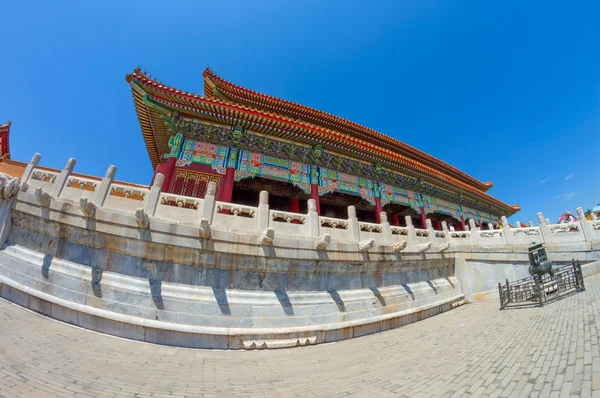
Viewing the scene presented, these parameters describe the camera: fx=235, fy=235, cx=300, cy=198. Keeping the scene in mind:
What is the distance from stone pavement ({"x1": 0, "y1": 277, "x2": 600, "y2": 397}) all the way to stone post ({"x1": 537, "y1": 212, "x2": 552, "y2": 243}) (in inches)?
271

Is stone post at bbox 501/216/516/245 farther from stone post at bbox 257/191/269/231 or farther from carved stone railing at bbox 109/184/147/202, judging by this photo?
carved stone railing at bbox 109/184/147/202

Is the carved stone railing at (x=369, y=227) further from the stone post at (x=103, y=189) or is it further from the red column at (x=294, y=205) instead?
the stone post at (x=103, y=189)

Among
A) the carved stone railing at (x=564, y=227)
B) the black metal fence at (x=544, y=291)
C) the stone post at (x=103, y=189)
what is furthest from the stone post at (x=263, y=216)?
the carved stone railing at (x=564, y=227)

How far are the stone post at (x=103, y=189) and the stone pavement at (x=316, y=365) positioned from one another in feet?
8.71

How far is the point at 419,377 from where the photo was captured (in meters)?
3.82

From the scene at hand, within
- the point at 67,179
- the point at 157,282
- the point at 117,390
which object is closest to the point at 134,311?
the point at 157,282

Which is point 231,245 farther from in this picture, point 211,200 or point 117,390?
point 117,390

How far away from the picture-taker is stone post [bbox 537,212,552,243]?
11047 mm

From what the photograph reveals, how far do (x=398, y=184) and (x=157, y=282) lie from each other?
45.5 ft

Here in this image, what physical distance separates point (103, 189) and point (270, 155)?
683cm

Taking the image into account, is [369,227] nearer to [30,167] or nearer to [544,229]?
[544,229]

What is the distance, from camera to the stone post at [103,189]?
5.80 metres

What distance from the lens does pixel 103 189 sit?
5.94 meters

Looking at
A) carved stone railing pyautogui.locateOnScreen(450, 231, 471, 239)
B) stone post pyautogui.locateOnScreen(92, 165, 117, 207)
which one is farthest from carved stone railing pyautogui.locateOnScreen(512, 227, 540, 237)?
stone post pyautogui.locateOnScreen(92, 165, 117, 207)
